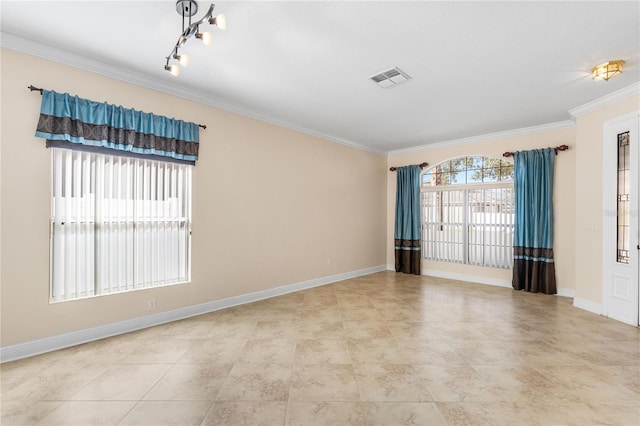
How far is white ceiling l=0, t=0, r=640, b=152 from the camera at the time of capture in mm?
2289

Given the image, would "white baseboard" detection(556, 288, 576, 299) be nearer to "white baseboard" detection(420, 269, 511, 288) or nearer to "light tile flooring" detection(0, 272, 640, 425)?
"white baseboard" detection(420, 269, 511, 288)

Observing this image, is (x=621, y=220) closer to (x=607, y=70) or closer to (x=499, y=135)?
(x=607, y=70)

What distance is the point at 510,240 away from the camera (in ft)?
18.1

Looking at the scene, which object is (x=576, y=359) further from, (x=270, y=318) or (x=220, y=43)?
(x=220, y=43)

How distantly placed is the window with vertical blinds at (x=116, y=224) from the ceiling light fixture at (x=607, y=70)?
4805 millimetres

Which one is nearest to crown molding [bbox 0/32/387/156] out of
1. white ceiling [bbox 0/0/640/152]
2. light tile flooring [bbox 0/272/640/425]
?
white ceiling [bbox 0/0/640/152]

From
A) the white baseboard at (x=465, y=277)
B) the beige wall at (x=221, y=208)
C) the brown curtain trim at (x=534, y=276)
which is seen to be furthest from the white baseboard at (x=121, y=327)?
the brown curtain trim at (x=534, y=276)

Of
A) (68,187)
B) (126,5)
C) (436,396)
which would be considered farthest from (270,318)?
(126,5)

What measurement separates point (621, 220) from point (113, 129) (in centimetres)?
623

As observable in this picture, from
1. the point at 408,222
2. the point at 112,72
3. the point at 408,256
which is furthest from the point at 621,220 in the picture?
the point at 112,72

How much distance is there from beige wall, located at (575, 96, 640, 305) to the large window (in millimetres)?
1178

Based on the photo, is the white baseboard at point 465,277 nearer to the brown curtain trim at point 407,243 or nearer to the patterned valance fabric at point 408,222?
the patterned valance fabric at point 408,222

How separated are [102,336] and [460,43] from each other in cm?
459

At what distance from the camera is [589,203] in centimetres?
420
